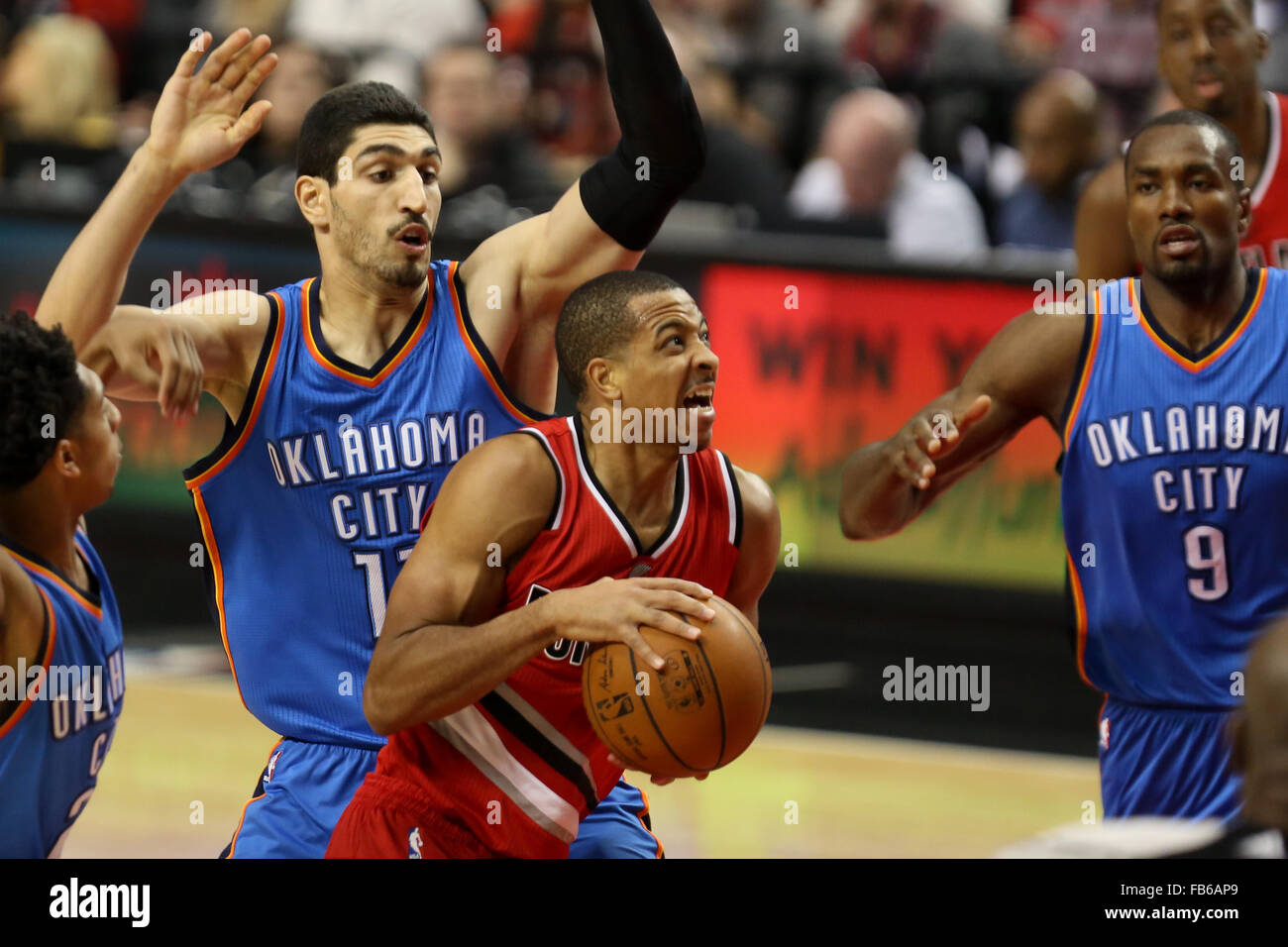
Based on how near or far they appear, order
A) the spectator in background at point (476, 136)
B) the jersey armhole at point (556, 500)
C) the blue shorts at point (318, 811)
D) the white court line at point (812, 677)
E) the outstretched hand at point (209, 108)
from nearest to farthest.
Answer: the jersey armhole at point (556, 500), the blue shorts at point (318, 811), the outstretched hand at point (209, 108), the white court line at point (812, 677), the spectator in background at point (476, 136)

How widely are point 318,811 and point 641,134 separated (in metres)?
1.80

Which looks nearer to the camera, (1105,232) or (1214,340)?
(1214,340)

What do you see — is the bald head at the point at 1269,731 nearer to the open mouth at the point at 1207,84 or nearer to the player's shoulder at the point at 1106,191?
the player's shoulder at the point at 1106,191

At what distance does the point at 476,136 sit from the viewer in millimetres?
10242

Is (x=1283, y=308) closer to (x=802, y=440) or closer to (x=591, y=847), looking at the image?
(x=591, y=847)

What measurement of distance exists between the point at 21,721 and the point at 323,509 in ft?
3.28

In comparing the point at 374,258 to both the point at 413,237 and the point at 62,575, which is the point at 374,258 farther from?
the point at 62,575

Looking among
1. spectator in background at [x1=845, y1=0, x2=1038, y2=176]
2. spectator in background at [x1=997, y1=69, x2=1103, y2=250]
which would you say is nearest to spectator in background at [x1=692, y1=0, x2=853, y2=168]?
spectator in background at [x1=845, y1=0, x2=1038, y2=176]

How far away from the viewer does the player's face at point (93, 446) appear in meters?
4.25

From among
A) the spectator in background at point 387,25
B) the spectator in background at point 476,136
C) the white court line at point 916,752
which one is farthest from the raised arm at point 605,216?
the spectator in background at point 387,25

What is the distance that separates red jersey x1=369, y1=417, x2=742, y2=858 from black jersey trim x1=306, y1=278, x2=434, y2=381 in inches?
27.6

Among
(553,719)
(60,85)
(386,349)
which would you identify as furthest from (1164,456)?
(60,85)

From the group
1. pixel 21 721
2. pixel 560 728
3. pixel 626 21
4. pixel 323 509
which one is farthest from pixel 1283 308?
pixel 21 721

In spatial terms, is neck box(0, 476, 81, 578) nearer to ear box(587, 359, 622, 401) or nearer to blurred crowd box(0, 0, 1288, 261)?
ear box(587, 359, 622, 401)
